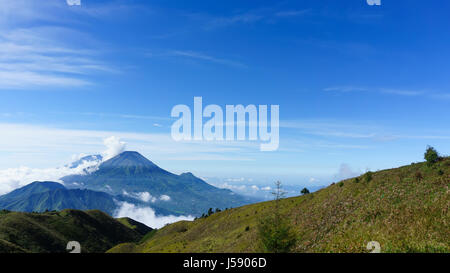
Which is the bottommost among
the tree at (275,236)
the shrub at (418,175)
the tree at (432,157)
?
the tree at (275,236)

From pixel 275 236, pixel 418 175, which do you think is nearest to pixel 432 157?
pixel 418 175

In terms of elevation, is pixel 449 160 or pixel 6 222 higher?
pixel 449 160

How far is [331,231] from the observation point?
130 ft

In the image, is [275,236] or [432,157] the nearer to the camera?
[275,236]

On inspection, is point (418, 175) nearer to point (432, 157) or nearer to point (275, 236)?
point (432, 157)

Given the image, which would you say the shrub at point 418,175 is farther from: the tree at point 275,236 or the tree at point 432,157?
the tree at point 275,236

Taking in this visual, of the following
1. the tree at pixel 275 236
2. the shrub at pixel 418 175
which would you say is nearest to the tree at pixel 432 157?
the shrub at pixel 418 175

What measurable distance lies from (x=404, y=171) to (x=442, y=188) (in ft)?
51.4

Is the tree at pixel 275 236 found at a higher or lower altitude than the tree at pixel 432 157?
lower

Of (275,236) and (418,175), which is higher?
(418,175)

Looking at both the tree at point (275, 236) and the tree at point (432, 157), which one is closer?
the tree at point (275, 236)

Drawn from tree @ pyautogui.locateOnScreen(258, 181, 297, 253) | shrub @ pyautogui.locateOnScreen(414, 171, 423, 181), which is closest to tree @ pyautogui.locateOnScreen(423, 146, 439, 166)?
shrub @ pyautogui.locateOnScreen(414, 171, 423, 181)
